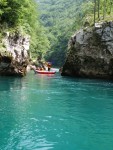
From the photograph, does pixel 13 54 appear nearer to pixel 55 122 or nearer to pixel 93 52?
pixel 93 52

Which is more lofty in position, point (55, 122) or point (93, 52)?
point (93, 52)

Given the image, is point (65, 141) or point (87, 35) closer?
point (65, 141)

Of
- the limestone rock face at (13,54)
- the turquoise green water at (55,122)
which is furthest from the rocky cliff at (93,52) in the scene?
the turquoise green water at (55,122)

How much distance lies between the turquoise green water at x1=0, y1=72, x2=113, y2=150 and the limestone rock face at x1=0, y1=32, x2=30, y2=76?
18.3 metres

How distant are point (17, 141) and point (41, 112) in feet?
26.1

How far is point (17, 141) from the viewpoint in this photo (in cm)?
1819

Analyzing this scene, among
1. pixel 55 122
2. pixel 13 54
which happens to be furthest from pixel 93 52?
pixel 55 122

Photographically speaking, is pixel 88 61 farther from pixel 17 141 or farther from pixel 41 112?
pixel 17 141

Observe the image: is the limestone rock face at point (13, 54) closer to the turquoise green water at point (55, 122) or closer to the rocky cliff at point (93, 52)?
the rocky cliff at point (93, 52)

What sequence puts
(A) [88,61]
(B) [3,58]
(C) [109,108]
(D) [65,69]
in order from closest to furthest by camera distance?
(C) [109,108]
(B) [3,58]
(A) [88,61]
(D) [65,69]

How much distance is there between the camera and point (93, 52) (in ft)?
196

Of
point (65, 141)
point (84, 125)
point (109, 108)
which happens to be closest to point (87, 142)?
point (65, 141)

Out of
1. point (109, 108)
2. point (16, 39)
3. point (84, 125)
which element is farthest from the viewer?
point (16, 39)

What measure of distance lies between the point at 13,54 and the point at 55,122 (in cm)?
3347
